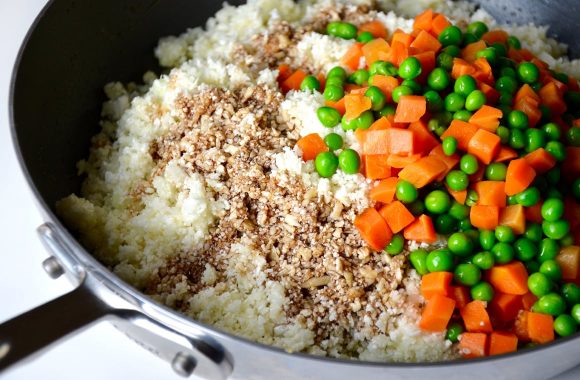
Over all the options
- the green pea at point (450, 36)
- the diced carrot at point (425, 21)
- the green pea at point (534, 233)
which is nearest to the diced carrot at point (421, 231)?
the green pea at point (534, 233)

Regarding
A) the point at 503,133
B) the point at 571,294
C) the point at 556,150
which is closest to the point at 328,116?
the point at 503,133

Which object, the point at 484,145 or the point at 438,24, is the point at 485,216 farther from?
the point at 438,24

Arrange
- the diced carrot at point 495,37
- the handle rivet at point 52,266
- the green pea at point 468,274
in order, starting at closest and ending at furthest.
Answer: the handle rivet at point 52,266
the green pea at point 468,274
the diced carrot at point 495,37

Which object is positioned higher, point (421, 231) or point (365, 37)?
point (365, 37)

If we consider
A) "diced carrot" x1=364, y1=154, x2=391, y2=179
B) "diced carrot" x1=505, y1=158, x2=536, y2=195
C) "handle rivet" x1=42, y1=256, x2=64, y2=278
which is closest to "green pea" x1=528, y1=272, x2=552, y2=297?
"diced carrot" x1=505, y1=158, x2=536, y2=195

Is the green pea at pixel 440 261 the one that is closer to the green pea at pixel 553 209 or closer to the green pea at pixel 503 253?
the green pea at pixel 503 253

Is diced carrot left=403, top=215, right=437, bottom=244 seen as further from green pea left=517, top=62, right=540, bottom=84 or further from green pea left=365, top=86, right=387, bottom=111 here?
A: green pea left=517, top=62, right=540, bottom=84

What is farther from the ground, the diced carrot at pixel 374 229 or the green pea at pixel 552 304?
the diced carrot at pixel 374 229
